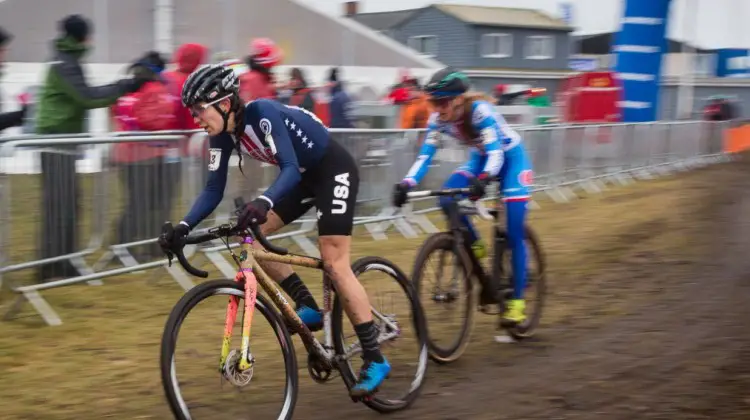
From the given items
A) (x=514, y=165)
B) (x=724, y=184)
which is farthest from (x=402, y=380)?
(x=724, y=184)

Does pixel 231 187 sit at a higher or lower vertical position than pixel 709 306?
higher

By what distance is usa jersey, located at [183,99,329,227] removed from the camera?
15.7 ft

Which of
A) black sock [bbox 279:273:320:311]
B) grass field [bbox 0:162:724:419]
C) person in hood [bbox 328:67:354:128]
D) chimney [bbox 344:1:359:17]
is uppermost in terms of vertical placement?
chimney [bbox 344:1:359:17]

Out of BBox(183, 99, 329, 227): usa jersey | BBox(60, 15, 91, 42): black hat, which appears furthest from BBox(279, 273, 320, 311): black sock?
BBox(60, 15, 91, 42): black hat

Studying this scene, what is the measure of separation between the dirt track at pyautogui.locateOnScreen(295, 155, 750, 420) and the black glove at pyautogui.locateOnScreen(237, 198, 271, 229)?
1446 millimetres

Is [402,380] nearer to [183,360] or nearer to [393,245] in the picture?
[183,360]

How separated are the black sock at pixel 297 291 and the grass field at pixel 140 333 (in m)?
0.11

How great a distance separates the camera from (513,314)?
6891 mm

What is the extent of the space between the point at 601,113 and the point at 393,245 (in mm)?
11440

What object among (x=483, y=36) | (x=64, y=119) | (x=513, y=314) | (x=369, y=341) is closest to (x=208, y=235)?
(x=369, y=341)

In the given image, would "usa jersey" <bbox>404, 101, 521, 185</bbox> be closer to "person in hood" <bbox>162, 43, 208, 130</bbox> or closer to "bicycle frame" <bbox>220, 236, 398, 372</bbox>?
"bicycle frame" <bbox>220, 236, 398, 372</bbox>

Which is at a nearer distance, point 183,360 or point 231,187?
point 183,360

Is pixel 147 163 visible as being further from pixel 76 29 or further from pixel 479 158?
pixel 479 158

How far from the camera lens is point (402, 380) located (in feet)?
18.6
